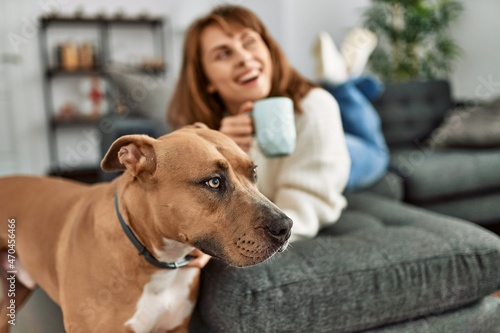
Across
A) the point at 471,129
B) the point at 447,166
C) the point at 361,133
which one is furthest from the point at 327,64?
the point at 471,129

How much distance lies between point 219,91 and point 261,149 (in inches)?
16.3

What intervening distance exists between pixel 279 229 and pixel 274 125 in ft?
1.19

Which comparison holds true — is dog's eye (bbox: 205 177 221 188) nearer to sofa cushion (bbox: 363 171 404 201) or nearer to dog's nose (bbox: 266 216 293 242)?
dog's nose (bbox: 266 216 293 242)

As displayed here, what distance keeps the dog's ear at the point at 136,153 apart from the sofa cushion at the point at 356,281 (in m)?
0.35

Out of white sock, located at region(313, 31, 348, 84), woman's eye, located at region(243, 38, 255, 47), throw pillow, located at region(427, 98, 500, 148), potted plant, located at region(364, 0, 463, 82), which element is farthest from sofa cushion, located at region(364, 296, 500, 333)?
potted plant, located at region(364, 0, 463, 82)

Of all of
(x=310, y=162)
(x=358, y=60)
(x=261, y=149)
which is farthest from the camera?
(x=358, y=60)

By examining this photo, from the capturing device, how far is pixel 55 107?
5.40 metres

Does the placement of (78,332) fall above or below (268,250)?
below

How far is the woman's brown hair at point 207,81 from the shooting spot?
1.57 m

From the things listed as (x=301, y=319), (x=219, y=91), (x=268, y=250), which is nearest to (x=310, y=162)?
(x=219, y=91)

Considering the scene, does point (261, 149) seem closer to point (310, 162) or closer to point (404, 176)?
point (310, 162)

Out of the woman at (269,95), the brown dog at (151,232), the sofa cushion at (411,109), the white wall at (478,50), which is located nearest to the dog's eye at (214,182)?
the brown dog at (151,232)

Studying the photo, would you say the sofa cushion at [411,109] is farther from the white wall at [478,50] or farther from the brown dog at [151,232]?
the brown dog at [151,232]

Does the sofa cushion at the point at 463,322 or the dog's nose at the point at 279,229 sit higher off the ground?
the dog's nose at the point at 279,229
